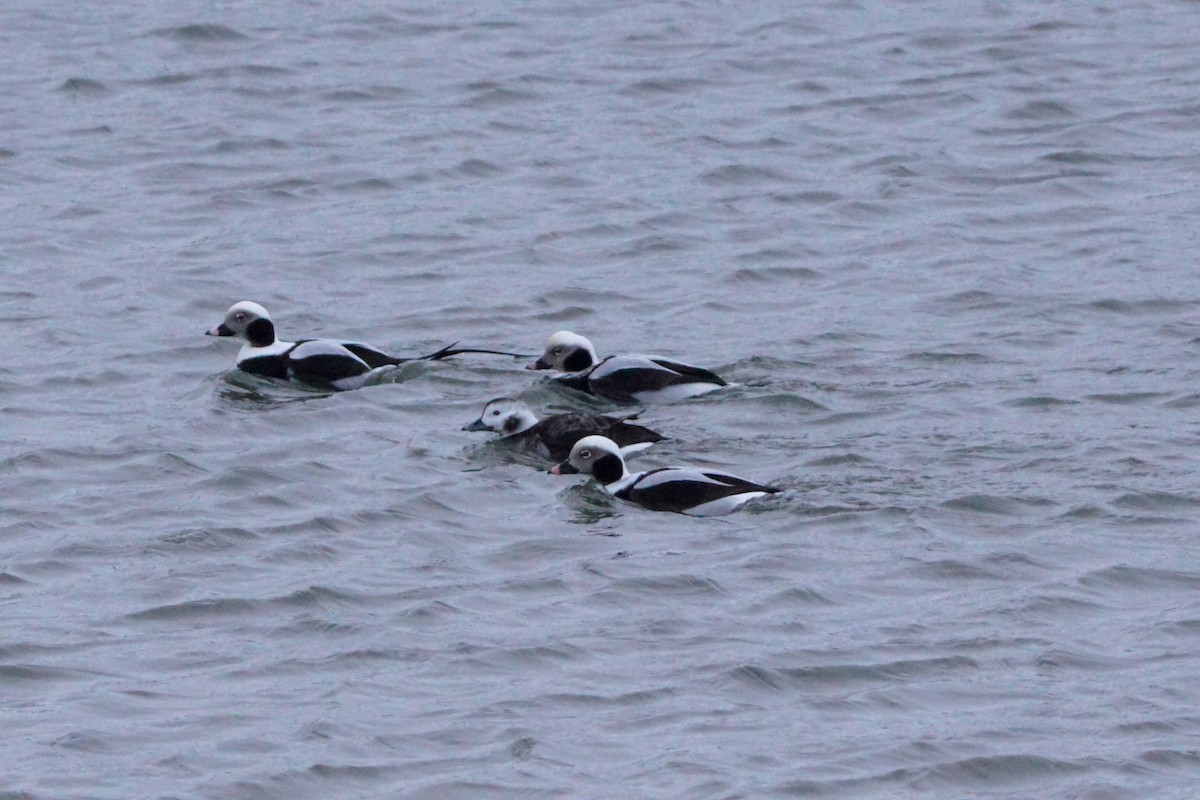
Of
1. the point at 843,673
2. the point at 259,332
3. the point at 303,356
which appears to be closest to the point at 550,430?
the point at 303,356

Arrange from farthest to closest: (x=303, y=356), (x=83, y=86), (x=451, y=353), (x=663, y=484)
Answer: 1. (x=83, y=86)
2. (x=451, y=353)
3. (x=303, y=356)
4. (x=663, y=484)

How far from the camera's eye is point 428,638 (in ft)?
31.3

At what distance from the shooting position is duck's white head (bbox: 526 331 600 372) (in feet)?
44.8

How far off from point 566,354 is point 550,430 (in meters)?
1.10

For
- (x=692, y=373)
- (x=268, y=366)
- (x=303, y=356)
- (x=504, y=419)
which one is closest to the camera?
(x=504, y=419)

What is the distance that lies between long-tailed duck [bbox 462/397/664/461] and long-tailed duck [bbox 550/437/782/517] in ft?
0.86

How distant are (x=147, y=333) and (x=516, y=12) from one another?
371 inches

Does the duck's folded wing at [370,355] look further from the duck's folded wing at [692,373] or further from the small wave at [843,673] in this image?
the small wave at [843,673]

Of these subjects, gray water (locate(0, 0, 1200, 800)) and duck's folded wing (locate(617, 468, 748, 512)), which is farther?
duck's folded wing (locate(617, 468, 748, 512))

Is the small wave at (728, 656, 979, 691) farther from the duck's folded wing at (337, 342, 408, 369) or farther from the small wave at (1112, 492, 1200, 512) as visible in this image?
the duck's folded wing at (337, 342, 408, 369)

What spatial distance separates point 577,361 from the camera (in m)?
13.7

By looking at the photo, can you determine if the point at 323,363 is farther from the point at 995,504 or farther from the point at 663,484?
the point at 995,504

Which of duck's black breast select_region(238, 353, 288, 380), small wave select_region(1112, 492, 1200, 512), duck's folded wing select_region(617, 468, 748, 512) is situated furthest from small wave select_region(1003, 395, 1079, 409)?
duck's black breast select_region(238, 353, 288, 380)

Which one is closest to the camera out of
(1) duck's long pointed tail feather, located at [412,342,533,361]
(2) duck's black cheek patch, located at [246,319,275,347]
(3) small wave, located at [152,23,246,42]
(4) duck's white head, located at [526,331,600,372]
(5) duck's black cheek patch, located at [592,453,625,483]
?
(5) duck's black cheek patch, located at [592,453,625,483]
